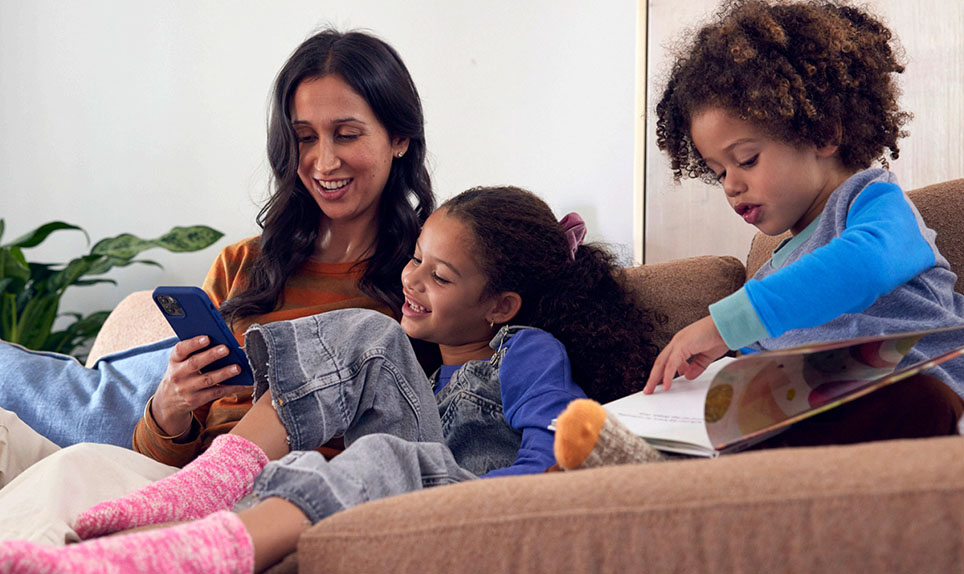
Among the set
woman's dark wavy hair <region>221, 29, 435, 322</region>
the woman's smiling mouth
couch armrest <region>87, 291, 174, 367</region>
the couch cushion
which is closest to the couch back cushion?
the couch cushion

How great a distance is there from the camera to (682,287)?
1.44 meters

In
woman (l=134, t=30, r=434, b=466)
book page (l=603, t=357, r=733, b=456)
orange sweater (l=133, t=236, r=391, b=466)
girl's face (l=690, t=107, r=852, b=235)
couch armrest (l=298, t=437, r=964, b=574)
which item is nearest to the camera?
couch armrest (l=298, t=437, r=964, b=574)

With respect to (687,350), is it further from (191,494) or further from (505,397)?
(191,494)

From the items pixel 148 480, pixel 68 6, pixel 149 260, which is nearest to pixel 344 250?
pixel 148 480

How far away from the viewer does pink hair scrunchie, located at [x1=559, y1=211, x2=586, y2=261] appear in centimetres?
151

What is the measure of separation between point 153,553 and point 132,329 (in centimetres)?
145

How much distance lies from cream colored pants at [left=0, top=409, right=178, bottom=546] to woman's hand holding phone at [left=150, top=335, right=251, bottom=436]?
153mm

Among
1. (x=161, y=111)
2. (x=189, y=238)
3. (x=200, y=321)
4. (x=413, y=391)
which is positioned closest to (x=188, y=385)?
(x=200, y=321)

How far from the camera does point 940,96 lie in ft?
5.74

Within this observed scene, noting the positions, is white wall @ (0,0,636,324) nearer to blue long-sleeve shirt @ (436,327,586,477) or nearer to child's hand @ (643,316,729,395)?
blue long-sleeve shirt @ (436,327,586,477)

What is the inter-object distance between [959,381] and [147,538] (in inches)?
36.5

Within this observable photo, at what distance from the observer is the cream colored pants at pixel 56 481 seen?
76 centimetres

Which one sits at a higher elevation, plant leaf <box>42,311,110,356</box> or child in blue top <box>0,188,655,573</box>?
child in blue top <box>0,188,655,573</box>

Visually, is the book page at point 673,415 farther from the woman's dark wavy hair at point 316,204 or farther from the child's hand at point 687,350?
the woman's dark wavy hair at point 316,204
